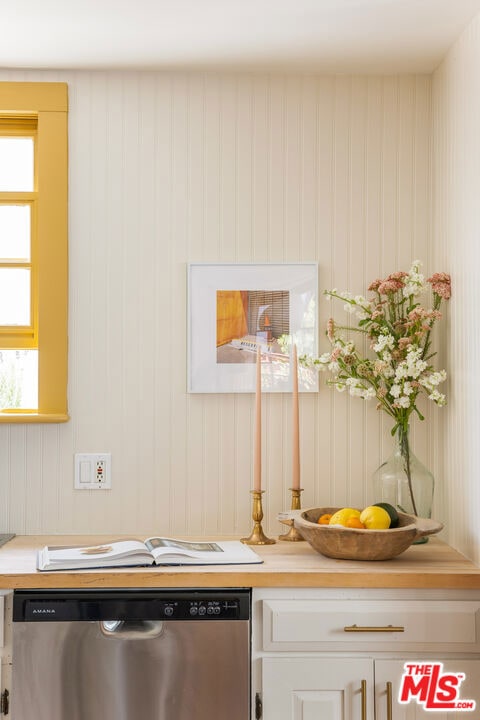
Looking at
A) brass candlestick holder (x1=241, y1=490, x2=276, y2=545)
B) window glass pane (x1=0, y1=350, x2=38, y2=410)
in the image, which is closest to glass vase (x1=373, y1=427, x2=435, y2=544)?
brass candlestick holder (x1=241, y1=490, x2=276, y2=545)

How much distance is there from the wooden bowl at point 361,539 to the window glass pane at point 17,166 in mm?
1538

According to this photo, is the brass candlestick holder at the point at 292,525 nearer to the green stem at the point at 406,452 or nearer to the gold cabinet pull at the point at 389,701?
the green stem at the point at 406,452

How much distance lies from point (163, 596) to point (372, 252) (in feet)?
4.48

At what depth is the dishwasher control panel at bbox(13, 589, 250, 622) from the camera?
2.15m

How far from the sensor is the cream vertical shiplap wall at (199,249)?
275cm

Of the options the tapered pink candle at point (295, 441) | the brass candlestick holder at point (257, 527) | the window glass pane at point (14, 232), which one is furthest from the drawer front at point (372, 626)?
the window glass pane at point (14, 232)

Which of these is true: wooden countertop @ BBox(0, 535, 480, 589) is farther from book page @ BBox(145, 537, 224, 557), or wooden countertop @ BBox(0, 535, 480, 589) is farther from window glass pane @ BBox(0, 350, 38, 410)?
window glass pane @ BBox(0, 350, 38, 410)

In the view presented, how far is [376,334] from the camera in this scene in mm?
2686

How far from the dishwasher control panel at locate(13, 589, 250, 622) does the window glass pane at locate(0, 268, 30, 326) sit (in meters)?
1.05

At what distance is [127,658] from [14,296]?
1.34 metres

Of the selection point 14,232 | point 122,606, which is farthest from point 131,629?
point 14,232

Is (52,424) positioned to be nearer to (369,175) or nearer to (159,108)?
(159,108)

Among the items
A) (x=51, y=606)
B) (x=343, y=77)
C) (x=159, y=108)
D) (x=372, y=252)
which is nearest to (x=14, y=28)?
(x=159, y=108)

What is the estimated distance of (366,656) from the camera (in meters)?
2.18
